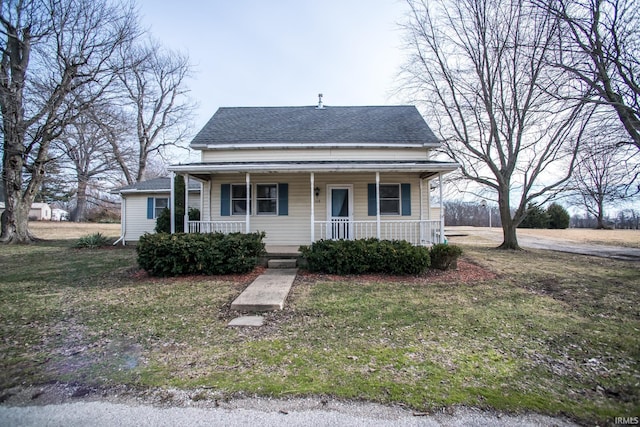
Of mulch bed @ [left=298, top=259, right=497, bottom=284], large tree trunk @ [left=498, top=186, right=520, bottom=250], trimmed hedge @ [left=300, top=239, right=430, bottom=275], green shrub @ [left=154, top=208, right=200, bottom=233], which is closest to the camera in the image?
mulch bed @ [left=298, top=259, right=497, bottom=284]

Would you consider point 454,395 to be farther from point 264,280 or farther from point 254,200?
point 254,200

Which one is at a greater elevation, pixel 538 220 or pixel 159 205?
pixel 159 205

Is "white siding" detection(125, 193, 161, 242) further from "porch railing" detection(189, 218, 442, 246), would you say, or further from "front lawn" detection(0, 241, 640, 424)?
"front lawn" detection(0, 241, 640, 424)

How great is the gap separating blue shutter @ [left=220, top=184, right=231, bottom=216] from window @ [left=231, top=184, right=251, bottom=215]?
0.40 ft

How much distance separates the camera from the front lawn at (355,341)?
9.12 ft

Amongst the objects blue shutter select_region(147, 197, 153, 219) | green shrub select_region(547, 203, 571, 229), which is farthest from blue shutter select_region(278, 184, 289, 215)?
green shrub select_region(547, 203, 571, 229)

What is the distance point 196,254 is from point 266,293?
108 inches

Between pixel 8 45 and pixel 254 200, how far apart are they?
49.9ft

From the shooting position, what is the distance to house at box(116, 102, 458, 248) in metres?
10.2

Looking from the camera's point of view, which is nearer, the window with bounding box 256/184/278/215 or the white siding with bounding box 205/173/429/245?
the white siding with bounding box 205/173/429/245

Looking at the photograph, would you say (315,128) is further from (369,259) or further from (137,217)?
(137,217)

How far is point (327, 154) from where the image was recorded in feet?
37.1

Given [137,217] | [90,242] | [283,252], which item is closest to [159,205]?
[137,217]

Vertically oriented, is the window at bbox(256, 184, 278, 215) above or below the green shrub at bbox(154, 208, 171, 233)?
above
